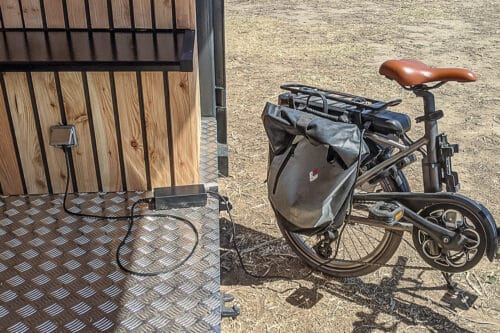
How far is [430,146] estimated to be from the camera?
249 centimetres

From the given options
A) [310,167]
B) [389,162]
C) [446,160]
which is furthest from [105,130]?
[446,160]

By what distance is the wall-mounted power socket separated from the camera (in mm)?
2457

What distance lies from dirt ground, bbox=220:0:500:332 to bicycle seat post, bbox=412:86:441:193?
0.64 meters

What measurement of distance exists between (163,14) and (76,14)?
410 millimetres

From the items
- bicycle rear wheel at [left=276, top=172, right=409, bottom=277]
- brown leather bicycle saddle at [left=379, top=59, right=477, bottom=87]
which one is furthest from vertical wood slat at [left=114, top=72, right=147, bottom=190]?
brown leather bicycle saddle at [left=379, top=59, right=477, bottom=87]

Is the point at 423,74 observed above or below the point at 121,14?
below

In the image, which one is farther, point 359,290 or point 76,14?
point 359,290

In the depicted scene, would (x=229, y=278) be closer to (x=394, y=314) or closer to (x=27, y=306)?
(x=394, y=314)

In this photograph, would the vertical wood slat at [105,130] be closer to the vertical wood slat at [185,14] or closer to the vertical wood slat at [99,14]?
the vertical wood slat at [99,14]

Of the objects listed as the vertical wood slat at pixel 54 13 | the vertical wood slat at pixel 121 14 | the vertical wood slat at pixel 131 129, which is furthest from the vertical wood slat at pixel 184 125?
the vertical wood slat at pixel 54 13

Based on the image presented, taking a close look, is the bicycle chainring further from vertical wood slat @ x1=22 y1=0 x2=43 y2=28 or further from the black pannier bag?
vertical wood slat @ x1=22 y1=0 x2=43 y2=28

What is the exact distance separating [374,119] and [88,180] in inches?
56.7

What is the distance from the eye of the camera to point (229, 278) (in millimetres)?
2922

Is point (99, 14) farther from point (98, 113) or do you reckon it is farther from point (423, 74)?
point (423, 74)
